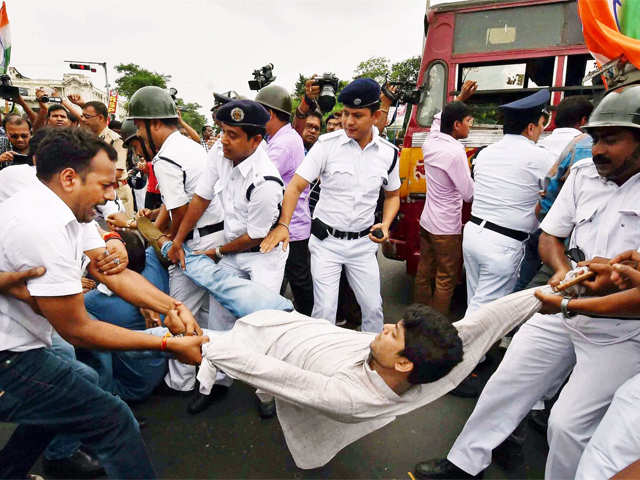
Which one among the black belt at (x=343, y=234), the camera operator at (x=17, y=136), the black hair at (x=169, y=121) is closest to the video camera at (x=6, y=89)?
the camera operator at (x=17, y=136)

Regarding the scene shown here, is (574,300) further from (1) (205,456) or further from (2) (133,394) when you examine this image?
(2) (133,394)

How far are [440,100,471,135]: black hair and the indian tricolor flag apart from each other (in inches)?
212

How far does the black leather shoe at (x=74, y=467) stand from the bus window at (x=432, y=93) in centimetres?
401

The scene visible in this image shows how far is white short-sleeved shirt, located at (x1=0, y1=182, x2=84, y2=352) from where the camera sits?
1.41 m

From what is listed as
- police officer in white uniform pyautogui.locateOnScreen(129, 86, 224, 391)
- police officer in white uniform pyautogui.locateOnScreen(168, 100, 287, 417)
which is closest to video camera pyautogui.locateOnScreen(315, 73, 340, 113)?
A: police officer in white uniform pyautogui.locateOnScreen(168, 100, 287, 417)

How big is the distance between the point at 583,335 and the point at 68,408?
2.08m

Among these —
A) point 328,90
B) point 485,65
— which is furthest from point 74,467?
point 485,65

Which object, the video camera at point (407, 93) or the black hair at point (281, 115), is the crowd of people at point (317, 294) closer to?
the black hair at point (281, 115)

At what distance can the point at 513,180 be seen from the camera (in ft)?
9.30

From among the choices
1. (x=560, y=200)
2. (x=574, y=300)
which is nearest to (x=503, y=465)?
(x=574, y=300)

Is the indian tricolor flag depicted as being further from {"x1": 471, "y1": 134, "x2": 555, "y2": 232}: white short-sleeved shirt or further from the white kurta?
{"x1": 471, "y1": 134, "x2": 555, "y2": 232}: white short-sleeved shirt

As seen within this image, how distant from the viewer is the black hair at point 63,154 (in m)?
1.55

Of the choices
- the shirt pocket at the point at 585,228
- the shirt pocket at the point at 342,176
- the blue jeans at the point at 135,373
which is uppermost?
the shirt pocket at the point at 342,176

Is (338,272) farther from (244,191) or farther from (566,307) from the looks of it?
(566,307)
